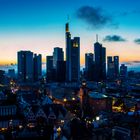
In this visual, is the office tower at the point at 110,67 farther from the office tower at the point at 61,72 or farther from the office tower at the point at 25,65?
the office tower at the point at 25,65

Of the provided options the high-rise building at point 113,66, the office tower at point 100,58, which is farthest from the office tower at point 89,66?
the high-rise building at point 113,66

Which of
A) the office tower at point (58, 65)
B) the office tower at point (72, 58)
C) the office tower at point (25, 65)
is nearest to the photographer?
the office tower at point (72, 58)

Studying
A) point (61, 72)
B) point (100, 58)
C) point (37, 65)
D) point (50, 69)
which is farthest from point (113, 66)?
point (61, 72)

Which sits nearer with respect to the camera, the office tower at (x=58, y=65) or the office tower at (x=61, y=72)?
the office tower at (x=61, y=72)

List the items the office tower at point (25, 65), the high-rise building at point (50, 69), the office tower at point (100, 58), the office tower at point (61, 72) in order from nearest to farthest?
the office tower at point (61, 72), the high-rise building at point (50, 69), the office tower at point (25, 65), the office tower at point (100, 58)

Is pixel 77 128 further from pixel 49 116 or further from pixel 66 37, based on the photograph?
pixel 66 37

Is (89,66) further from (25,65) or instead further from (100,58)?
(25,65)

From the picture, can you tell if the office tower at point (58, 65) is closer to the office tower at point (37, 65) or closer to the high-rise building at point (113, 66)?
the office tower at point (37, 65)
